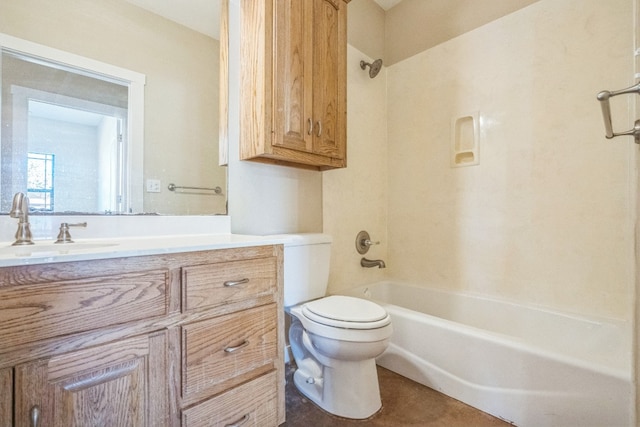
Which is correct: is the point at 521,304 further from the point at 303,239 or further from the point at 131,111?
the point at 131,111

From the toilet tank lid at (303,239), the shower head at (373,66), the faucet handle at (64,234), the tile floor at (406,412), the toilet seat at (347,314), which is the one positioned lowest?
the tile floor at (406,412)

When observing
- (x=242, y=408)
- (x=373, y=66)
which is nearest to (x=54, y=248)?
(x=242, y=408)

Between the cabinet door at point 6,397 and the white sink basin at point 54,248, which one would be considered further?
the white sink basin at point 54,248

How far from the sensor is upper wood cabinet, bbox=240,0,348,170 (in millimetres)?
1393

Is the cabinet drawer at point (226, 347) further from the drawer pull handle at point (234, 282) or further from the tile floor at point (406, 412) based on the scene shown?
the tile floor at point (406, 412)

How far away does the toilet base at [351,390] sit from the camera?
1.29 m

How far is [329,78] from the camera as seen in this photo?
5.37 ft

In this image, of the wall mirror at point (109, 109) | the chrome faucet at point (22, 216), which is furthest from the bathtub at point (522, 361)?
the chrome faucet at point (22, 216)

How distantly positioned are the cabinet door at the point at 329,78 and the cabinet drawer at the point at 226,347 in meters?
0.93

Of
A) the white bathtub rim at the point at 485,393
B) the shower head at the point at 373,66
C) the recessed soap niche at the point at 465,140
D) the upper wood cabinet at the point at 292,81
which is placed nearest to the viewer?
the white bathtub rim at the point at 485,393

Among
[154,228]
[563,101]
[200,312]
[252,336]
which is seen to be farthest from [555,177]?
[154,228]

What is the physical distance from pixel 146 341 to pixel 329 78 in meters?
1.50

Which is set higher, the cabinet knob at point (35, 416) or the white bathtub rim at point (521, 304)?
the cabinet knob at point (35, 416)

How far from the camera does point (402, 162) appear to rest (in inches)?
91.4
